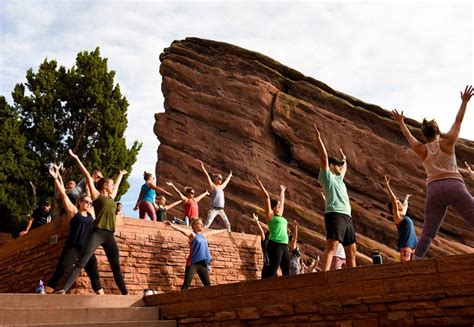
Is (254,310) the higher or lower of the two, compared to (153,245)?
lower

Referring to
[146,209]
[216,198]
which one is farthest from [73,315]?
[216,198]

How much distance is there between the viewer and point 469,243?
20.3m

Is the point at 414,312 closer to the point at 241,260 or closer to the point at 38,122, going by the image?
the point at 241,260

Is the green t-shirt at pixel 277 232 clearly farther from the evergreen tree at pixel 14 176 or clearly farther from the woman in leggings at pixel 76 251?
the evergreen tree at pixel 14 176

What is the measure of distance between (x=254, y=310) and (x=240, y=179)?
16.2m

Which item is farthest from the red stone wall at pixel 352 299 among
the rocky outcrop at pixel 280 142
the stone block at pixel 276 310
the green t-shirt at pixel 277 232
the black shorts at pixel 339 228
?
the rocky outcrop at pixel 280 142

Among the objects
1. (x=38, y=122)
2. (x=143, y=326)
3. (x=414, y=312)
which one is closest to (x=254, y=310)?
(x=143, y=326)

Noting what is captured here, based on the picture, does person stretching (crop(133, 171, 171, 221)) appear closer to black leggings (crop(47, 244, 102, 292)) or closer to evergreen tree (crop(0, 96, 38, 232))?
black leggings (crop(47, 244, 102, 292))

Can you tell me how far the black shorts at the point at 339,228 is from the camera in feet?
20.8

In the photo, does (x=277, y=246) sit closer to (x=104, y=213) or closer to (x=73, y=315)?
(x=104, y=213)

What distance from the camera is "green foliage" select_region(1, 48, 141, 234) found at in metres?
24.1

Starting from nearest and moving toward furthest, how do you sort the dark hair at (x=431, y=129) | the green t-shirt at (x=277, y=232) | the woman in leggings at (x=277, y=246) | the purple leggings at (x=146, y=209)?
→ the dark hair at (x=431, y=129), the woman in leggings at (x=277, y=246), the green t-shirt at (x=277, y=232), the purple leggings at (x=146, y=209)

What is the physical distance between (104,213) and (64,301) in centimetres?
142

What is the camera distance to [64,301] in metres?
7.12
